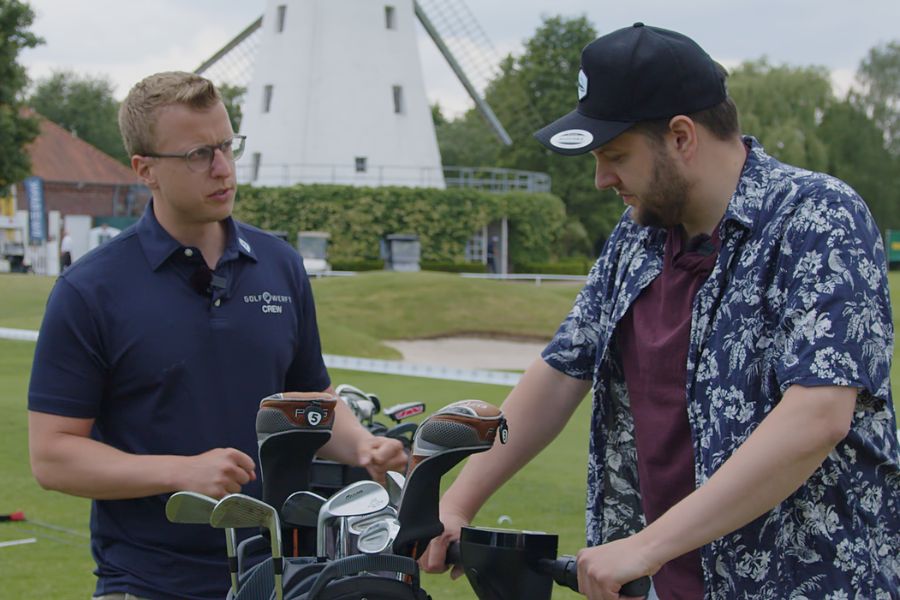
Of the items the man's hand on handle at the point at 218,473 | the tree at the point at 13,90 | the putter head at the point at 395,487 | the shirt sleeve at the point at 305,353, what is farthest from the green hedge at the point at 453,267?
the putter head at the point at 395,487

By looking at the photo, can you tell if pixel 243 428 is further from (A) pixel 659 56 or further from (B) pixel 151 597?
(A) pixel 659 56

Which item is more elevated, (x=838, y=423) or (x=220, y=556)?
(x=838, y=423)

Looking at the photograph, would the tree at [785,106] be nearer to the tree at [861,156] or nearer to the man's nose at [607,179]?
the tree at [861,156]

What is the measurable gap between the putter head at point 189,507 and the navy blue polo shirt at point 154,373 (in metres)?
0.70

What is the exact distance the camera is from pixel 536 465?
436 inches

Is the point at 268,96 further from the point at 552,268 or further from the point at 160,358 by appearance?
the point at 160,358

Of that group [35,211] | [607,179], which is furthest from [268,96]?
[607,179]

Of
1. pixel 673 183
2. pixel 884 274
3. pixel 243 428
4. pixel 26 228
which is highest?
pixel 673 183

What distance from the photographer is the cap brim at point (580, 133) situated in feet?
9.16

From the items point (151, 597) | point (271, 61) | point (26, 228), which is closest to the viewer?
point (151, 597)

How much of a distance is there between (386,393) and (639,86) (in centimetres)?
1315

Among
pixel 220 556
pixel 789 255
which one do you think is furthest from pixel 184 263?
pixel 789 255

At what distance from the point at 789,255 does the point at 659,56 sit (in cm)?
52

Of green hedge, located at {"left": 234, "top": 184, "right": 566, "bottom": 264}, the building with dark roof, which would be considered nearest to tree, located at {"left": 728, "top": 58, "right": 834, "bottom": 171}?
green hedge, located at {"left": 234, "top": 184, "right": 566, "bottom": 264}
